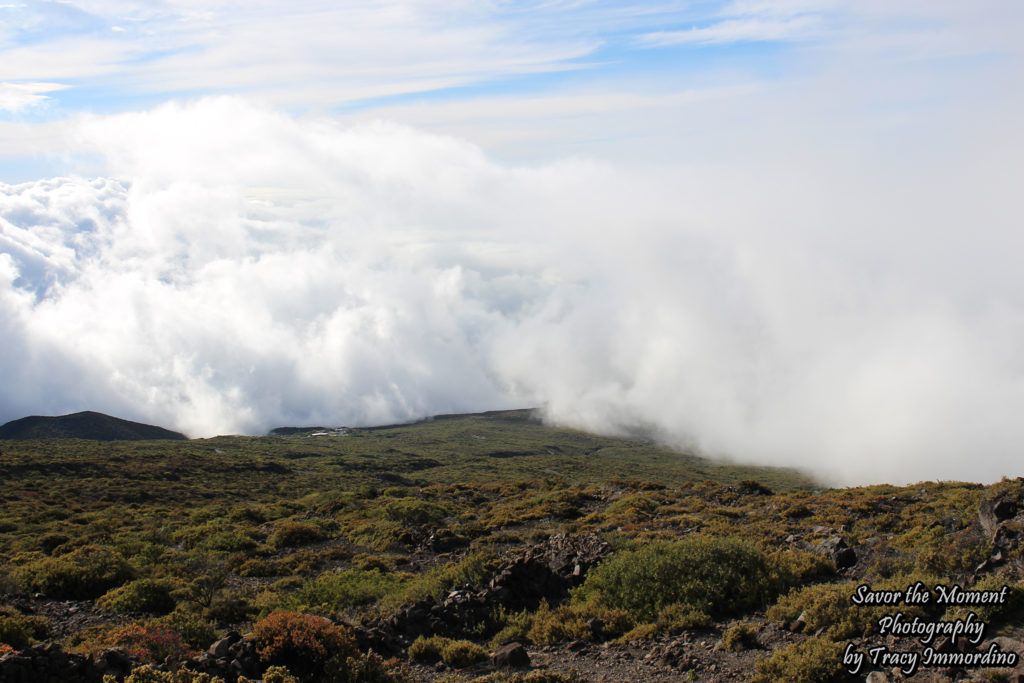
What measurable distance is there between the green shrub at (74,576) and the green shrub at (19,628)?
2814 millimetres

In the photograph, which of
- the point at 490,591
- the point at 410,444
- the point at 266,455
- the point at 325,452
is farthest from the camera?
the point at 410,444

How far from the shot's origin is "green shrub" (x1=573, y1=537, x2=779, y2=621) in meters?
12.6

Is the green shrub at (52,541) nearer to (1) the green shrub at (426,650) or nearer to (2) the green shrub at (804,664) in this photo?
(1) the green shrub at (426,650)

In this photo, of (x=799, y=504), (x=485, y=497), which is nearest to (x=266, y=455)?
(x=485, y=497)

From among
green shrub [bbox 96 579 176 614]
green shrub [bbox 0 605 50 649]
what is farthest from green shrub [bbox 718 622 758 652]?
green shrub [bbox 96 579 176 614]

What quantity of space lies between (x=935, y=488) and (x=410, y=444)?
142m

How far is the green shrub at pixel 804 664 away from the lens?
8688mm

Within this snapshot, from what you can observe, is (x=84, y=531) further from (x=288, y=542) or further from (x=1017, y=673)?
(x=1017, y=673)

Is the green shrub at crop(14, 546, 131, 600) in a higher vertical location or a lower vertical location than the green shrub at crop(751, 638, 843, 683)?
lower

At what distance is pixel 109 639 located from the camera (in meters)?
11.2

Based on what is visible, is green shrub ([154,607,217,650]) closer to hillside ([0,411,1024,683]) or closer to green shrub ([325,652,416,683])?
hillside ([0,411,1024,683])

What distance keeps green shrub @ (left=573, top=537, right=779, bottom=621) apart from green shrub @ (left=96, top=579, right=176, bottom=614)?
36.2ft

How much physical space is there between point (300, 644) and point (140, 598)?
8.50 meters

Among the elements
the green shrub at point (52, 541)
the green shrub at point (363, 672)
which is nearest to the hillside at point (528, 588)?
the green shrub at point (363, 672)
